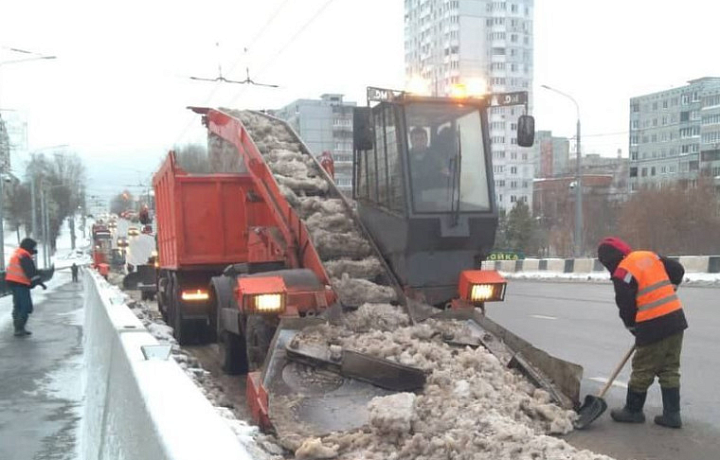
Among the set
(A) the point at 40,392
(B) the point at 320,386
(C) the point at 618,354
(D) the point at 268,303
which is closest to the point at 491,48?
(C) the point at 618,354

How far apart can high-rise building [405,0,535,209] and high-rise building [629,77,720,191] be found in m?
10.3

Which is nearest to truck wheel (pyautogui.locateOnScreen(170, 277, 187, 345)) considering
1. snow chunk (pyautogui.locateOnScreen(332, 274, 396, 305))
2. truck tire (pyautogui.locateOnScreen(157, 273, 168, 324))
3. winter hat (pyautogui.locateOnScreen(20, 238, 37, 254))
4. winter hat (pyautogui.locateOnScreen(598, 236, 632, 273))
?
truck tire (pyautogui.locateOnScreen(157, 273, 168, 324))

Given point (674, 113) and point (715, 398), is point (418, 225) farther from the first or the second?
point (674, 113)

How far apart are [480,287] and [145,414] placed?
456cm

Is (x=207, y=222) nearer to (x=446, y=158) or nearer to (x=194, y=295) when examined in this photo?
(x=194, y=295)

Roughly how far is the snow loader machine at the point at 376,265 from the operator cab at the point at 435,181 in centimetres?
1

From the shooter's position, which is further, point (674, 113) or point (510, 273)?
point (674, 113)

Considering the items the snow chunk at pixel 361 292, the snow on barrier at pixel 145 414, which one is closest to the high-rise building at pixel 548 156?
the snow chunk at pixel 361 292

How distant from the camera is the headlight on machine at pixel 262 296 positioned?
6.20m

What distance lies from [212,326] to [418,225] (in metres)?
4.59

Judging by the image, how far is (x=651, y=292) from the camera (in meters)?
5.42

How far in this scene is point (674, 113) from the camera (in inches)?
2657

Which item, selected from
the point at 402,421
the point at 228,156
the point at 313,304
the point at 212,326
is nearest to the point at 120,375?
the point at 402,421

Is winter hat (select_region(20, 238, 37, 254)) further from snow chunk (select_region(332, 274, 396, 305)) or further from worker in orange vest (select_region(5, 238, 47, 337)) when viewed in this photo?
snow chunk (select_region(332, 274, 396, 305))
